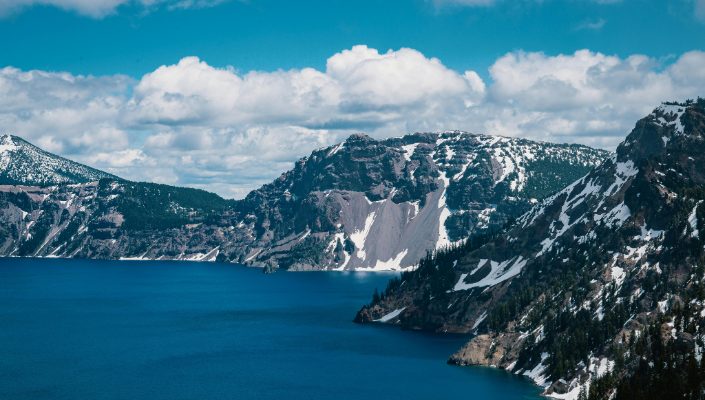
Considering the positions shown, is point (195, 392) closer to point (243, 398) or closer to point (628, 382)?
point (243, 398)

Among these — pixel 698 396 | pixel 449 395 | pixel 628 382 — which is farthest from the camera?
pixel 449 395

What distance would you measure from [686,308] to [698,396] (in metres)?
35.8

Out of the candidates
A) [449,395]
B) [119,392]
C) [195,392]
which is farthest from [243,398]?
[449,395]

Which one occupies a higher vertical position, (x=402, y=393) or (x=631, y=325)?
(x=631, y=325)

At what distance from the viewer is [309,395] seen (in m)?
196

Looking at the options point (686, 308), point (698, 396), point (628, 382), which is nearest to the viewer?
point (698, 396)

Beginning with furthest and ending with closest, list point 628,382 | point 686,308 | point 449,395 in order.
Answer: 1. point 449,395
2. point 686,308
3. point 628,382

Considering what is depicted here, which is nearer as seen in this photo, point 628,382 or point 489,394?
point 628,382

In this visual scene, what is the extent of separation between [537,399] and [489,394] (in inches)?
431

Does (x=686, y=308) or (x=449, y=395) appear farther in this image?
(x=449, y=395)

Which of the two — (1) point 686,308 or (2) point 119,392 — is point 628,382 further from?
(2) point 119,392

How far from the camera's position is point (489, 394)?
194 metres

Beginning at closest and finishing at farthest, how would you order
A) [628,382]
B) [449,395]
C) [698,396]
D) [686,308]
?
[698,396], [628,382], [686,308], [449,395]

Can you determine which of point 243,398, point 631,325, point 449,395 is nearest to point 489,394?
point 449,395
